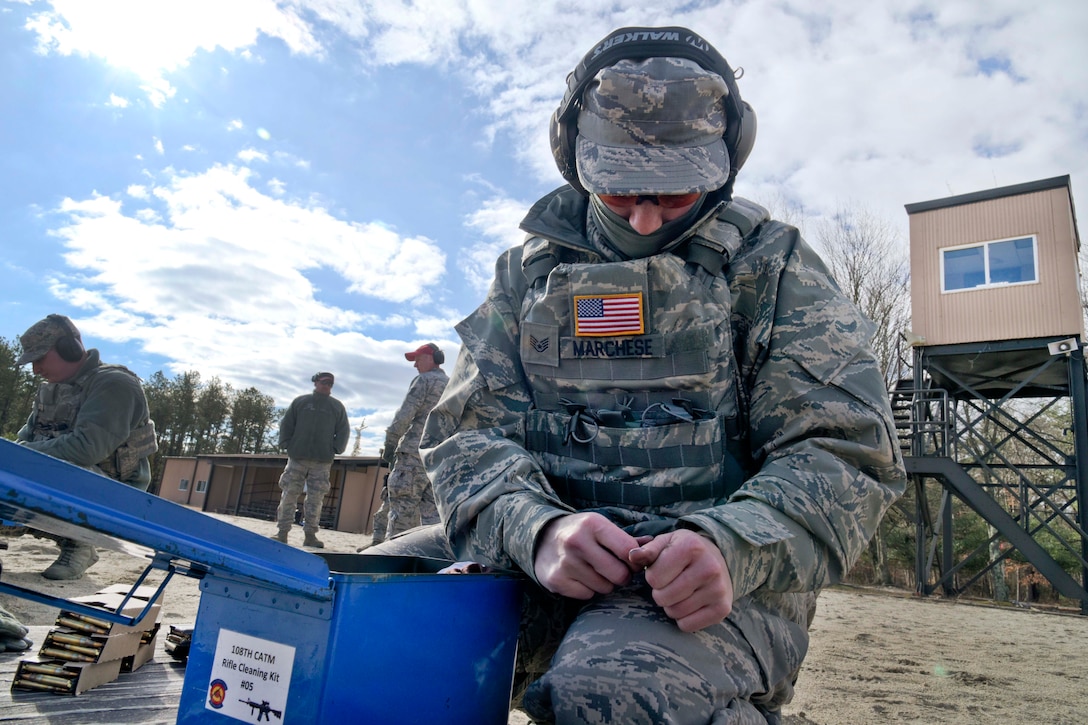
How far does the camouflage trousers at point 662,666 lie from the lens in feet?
3.54

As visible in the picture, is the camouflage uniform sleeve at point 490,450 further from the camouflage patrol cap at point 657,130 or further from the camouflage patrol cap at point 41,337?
the camouflage patrol cap at point 41,337

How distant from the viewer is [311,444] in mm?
7996

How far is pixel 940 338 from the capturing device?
11094mm

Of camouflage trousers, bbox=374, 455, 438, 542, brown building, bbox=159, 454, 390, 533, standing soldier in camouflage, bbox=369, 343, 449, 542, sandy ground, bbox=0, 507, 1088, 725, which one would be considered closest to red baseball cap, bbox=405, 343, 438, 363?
standing soldier in camouflage, bbox=369, 343, 449, 542

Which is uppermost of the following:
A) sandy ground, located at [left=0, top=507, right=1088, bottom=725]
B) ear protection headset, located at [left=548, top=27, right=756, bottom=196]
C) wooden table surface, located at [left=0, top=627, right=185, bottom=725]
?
ear protection headset, located at [left=548, top=27, right=756, bottom=196]

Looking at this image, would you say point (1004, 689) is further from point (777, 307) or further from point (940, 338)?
point (940, 338)

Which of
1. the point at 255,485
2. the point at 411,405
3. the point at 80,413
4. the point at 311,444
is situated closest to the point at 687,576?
the point at 80,413

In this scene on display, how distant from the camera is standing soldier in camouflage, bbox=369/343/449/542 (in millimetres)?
6582

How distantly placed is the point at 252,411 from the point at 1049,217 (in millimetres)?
40681

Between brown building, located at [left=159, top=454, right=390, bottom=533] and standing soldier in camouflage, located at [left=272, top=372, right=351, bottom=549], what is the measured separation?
11.2 meters

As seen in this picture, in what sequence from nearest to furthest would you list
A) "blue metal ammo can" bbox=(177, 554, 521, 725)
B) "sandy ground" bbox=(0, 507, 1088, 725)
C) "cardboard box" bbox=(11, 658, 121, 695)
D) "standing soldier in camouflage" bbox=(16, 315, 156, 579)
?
"blue metal ammo can" bbox=(177, 554, 521, 725) → "cardboard box" bbox=(11, 658, 121, 695) → "sandy ground" bbox=(0, 507, 1088, 725) → "standing soldier in camouflage" bbox=(16, 315, 156, 579)

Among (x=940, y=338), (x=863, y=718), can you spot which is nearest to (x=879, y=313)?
(x=940, y=338)

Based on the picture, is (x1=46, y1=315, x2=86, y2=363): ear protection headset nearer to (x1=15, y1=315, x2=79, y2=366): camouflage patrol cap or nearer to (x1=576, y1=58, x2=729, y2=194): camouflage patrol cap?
(x1=15, y1=315, x2=79, y2=366): camouflage patrol cap

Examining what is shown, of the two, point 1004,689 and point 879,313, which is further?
point 879,313
